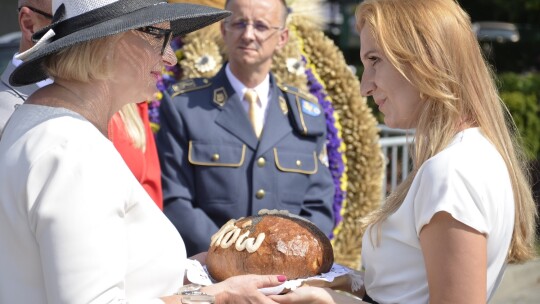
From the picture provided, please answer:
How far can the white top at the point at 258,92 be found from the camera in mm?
4023

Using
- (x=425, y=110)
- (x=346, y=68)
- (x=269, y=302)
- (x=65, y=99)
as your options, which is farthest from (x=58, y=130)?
(x=346, y=68)

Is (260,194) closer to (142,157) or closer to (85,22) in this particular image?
(142,157)

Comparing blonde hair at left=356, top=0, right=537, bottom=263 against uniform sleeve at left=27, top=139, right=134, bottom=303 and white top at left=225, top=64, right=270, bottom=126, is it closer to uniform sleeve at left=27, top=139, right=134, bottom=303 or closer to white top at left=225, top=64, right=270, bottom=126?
uniform sleeve at left=27, top=139, right=134, bottom=303

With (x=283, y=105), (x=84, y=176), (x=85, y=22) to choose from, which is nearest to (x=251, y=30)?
(x=283, y=105)

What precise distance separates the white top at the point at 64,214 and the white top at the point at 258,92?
2.01 metres

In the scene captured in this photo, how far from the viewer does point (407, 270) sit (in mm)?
2338

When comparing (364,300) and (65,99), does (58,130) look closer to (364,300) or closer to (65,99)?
(65,99)

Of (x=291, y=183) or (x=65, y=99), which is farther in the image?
(x=291, y=183)

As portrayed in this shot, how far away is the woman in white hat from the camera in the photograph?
1856 mm

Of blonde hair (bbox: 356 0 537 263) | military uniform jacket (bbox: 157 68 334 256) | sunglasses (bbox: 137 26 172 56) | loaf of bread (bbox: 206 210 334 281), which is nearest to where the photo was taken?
sunglasses (bbox: 137 26 172 56)

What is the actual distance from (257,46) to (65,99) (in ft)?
6.41

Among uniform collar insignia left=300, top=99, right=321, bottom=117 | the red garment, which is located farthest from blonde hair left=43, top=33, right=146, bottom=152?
uniform collar insignia left=300, top=99, right=321, bottom=117

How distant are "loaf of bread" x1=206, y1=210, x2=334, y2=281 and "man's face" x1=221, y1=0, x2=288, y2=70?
4.83 feet

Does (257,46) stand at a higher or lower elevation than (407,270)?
higher
